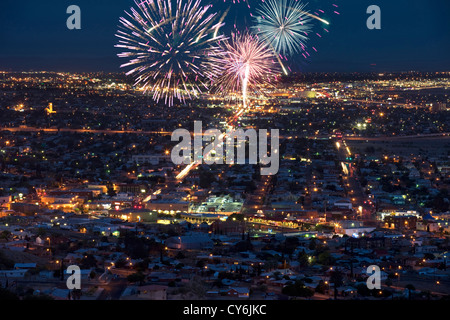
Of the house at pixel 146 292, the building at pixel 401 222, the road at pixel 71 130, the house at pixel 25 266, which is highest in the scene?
the road at pixel 71 130

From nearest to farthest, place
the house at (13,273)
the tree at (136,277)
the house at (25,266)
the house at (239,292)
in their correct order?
the house at (239,292)
the tree at (136,277)
the house at (13,273)
the house at (25,266)

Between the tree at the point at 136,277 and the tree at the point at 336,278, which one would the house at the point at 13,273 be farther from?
the tree at the point at 336,278

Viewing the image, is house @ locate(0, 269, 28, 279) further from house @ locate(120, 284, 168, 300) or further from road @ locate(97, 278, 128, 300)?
house @ locate(120, 284, 168, 300)

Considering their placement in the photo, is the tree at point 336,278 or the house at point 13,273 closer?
the tree at point 336,278

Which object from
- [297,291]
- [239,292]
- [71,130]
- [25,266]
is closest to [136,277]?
[239,292]

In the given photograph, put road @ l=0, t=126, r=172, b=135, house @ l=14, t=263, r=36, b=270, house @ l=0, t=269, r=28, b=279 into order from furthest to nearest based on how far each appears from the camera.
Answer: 1. road @ l=0, t=126, r=172, b=135
2. house @ l=14, t=263, r=36, b=270
3. house @ l=0, t=269, r=28, b=279

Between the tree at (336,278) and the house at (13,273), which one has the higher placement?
the house at (13,273)

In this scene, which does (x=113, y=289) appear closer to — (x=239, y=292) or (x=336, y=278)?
(x=239, y=292)

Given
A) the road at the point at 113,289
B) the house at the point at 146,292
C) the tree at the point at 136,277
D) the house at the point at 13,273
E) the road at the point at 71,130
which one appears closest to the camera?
the house at the point at 146,292

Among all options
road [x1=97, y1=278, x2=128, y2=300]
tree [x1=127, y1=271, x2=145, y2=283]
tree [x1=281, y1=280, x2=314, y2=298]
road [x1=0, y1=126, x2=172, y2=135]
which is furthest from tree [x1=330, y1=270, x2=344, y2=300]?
road [x1=0, y1=126, x2=172, y2=135]

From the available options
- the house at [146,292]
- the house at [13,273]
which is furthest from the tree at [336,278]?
the house at [13,273]
